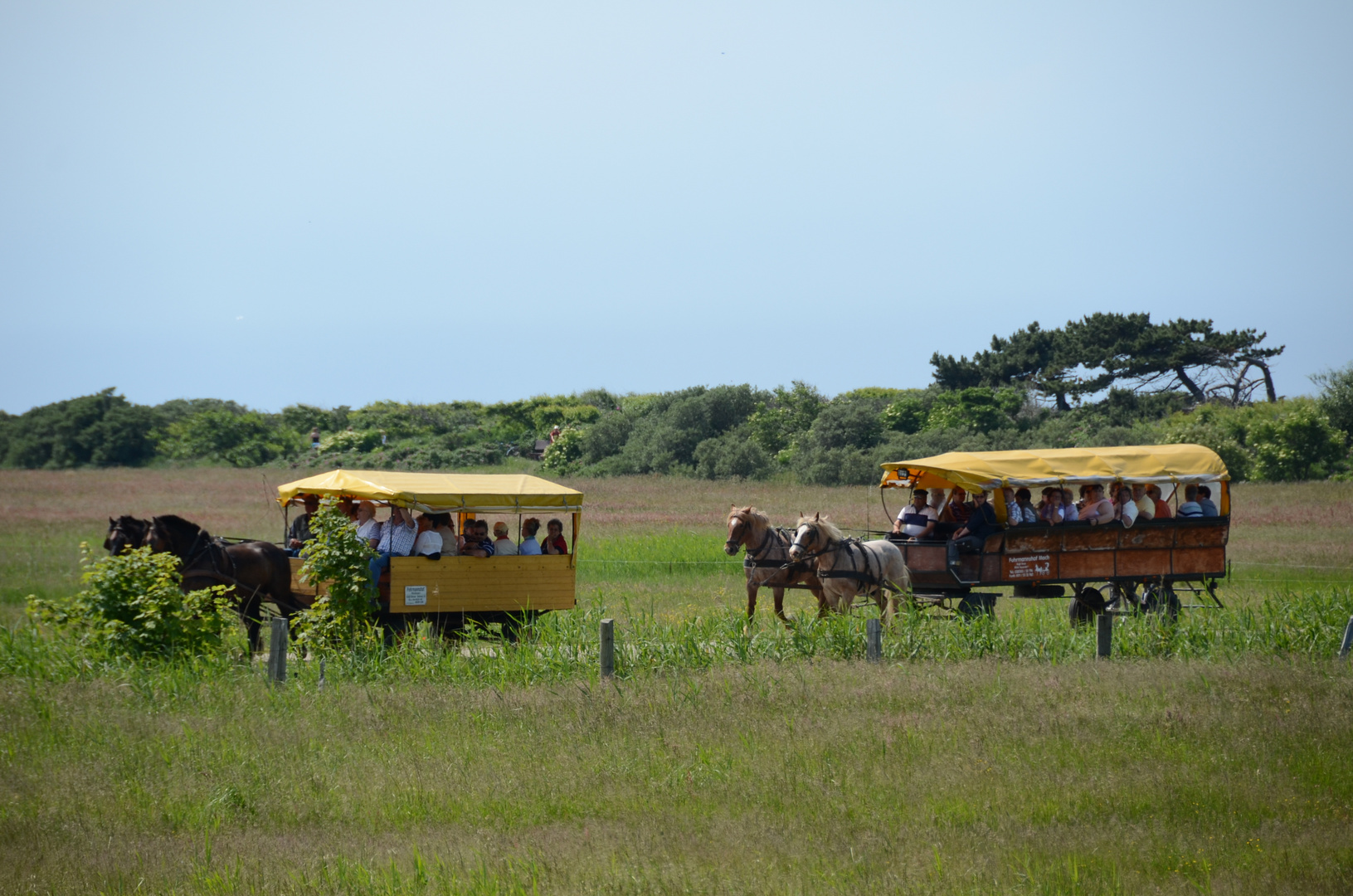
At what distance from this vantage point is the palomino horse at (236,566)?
13742mm

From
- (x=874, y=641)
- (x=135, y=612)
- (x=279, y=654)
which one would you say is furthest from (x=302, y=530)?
(x=874, y=641)

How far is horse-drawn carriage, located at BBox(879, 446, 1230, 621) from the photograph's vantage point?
15078 mm

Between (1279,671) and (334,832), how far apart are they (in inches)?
342

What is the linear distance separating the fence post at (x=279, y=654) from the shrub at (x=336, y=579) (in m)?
1.43

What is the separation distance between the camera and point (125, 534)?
13.5m

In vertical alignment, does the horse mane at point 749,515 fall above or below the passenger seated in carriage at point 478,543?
above

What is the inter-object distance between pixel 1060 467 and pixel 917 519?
6.66 ft

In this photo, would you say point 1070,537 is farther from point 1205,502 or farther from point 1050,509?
point 1205,502

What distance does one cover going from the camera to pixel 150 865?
6773 millimetres

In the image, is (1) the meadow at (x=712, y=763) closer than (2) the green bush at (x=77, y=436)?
Yes

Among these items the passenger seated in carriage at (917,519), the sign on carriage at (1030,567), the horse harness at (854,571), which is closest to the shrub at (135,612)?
the horse harness at (854,571)

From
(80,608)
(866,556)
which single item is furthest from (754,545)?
(80,608)

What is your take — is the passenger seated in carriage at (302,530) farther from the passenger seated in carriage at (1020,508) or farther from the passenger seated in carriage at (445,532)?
the passenger seated in carriage at (1020,508)

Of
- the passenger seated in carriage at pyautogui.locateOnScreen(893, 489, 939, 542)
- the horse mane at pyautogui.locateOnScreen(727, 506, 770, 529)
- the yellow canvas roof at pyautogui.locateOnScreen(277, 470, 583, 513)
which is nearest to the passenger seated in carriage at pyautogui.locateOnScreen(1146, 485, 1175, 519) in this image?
the passenger seated in carriage at pyautogui.locateOnScreen(893, 489, 939, 542)
